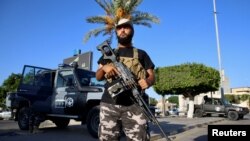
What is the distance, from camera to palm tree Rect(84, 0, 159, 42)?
20453 mm

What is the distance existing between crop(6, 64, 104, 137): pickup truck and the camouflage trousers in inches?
192

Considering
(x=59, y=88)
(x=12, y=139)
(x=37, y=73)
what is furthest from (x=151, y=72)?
(x=37, y=73)

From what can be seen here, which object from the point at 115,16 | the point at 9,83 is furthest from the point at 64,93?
the point at 9,83

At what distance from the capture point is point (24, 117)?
412 inches

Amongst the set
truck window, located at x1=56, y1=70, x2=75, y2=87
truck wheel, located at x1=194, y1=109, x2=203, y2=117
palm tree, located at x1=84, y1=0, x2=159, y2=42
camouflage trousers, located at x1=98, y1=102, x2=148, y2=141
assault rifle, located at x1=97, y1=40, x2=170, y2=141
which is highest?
palm tree, located at x1=84, y1=0, x2=159, y2=42

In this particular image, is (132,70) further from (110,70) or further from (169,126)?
(169,126)

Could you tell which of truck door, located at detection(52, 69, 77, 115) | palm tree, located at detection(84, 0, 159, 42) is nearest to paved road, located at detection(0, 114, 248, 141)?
truck door, located at detection(52, 69, 77, 115)

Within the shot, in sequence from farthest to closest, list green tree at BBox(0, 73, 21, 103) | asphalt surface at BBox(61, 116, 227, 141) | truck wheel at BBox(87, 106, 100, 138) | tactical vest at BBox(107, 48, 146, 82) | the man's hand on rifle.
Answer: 1. green tree at BBox(0, 73, 21, 103)
2. asphalt surface at BBox(61, 116, 227, 141)
3. truck wheel at BBox(87, 106, 100, 138)
4. tactical vest at BBox(107, 48, 146, 82)
5. the man's hand on rifle

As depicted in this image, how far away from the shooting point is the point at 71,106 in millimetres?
9242

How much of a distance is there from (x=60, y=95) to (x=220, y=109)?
59.8 feet

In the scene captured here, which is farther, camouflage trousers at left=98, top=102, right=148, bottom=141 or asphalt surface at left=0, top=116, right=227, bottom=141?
asphalt surface at left=0, top=116, right=227, bottom=141

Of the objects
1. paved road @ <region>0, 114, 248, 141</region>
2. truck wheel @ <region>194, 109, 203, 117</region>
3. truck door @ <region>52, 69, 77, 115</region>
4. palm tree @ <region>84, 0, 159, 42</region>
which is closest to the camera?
paved road @ <region>0, 114, 248, 141</region>

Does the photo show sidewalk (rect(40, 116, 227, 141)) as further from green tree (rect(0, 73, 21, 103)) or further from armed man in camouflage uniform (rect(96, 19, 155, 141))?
green tree (rect(0, 73, 21, 103))

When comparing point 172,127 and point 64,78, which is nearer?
point 64,78
